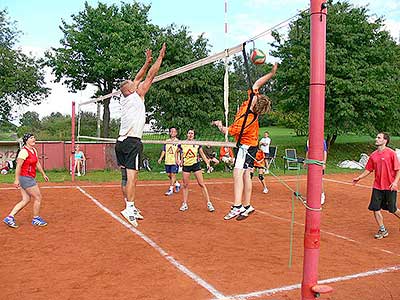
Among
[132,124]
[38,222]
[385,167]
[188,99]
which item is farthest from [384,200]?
[188,99]

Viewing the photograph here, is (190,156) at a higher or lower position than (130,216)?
higher

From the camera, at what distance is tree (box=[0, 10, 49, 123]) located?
31.7 m

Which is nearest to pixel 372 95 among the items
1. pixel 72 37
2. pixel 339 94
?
pixel 339 94

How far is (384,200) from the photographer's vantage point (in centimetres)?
797

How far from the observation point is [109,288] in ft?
17.0

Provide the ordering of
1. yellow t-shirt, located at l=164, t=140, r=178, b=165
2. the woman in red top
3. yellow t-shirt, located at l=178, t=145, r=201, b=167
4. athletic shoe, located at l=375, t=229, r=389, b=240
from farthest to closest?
yellow t-shirt, located at l=164, t=140, r=178, b=165 → yellow t-shirt, located at l=178, t=145, r=201, b=167 → the woman in red top → athletic shoe, located at l=375, t=229, r=389, b=240

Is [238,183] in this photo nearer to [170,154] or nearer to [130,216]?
[130,216]

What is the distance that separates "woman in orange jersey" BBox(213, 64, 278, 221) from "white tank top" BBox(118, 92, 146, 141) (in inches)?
45.3

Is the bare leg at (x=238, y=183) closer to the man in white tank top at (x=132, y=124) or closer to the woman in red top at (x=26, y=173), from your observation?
the man in white tank top at (x=132, y=124)

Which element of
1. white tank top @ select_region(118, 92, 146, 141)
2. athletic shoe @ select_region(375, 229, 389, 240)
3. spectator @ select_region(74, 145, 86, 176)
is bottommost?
athletic shoe @ select_region(375, 229, 389, 240)

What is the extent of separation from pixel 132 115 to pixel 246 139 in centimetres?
168

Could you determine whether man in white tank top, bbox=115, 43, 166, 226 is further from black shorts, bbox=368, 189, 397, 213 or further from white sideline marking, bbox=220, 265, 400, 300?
black shorts, bbox=368, 189, 397, 213

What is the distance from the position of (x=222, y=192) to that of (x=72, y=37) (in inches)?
984

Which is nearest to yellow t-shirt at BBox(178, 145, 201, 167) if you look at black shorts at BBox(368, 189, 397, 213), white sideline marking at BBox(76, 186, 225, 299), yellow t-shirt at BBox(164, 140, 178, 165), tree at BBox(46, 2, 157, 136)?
white sideline marking at BBox(76, 186, 225, 299)
